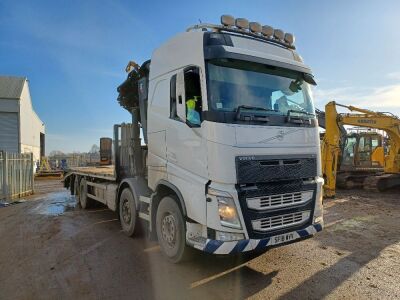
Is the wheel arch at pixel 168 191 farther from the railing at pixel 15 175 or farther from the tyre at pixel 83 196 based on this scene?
the railing at pixel 15 175

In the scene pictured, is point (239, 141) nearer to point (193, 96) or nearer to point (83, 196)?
point (193, 96)

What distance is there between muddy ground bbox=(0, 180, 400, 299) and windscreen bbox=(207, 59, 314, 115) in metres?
2.48

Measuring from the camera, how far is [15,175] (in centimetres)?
1512

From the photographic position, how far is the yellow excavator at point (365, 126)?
13.0 m

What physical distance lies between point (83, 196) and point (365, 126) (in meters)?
11.9

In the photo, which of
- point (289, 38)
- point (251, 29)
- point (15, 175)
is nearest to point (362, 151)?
point (289, 38)

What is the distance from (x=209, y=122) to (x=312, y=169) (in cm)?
193

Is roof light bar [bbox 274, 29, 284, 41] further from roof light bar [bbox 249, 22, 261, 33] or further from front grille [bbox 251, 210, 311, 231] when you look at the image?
front grille [bbox 251, 210, 311, 231]

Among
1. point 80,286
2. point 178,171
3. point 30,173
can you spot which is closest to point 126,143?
point 178,171

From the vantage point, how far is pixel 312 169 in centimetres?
526

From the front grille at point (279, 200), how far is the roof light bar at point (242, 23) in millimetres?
2777

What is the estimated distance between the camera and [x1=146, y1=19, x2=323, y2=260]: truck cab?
4434 mm

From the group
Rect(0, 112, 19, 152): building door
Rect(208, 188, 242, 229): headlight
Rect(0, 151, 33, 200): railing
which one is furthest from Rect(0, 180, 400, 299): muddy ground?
Rect(0, 112, 19, 152): building door

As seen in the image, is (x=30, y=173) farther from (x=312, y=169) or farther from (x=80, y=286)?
(x=312, y=169)
